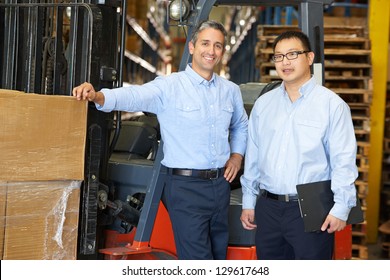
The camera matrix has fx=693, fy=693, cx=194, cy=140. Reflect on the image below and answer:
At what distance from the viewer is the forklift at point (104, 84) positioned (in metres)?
4.08

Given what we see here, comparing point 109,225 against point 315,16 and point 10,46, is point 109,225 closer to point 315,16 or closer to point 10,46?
point 10,46

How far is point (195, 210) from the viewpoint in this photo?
379cm

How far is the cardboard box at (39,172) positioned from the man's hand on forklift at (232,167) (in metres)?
0.82

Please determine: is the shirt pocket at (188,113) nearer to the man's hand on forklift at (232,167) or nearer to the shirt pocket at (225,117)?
the shirt pocket at (225,117)

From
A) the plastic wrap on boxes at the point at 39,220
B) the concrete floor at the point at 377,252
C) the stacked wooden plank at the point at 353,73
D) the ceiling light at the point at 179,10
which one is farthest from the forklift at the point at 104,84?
the concrete floor at the point at 377,252

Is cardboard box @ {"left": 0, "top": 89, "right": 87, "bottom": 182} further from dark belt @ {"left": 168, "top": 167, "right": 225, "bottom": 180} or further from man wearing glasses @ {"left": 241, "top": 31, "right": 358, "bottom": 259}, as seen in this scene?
man wearing glasses @ {"left": 241, "top": 31, "right": 358, "bottom": 259}

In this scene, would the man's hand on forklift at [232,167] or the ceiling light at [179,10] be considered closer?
the man's hand on forklift at [232,167]

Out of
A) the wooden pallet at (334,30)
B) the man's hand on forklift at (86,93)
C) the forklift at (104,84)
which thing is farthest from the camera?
the wooden pallet at (334,30)

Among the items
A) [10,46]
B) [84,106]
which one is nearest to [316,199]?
[84,106]

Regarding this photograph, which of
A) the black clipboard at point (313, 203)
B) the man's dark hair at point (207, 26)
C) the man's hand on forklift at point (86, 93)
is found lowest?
the black clipboard at point (313, 203)

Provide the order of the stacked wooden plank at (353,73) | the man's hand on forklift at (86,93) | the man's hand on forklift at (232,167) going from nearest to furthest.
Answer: the man's hand on forklift at (86,93)
the man's hand on forklift at (232,167)
the stacked wooden plank at (353,73)

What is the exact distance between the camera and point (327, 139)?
11.2 ft

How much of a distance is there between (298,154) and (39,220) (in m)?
1.43

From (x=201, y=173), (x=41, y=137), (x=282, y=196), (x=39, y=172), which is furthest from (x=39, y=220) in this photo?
(x=282, y=196)
